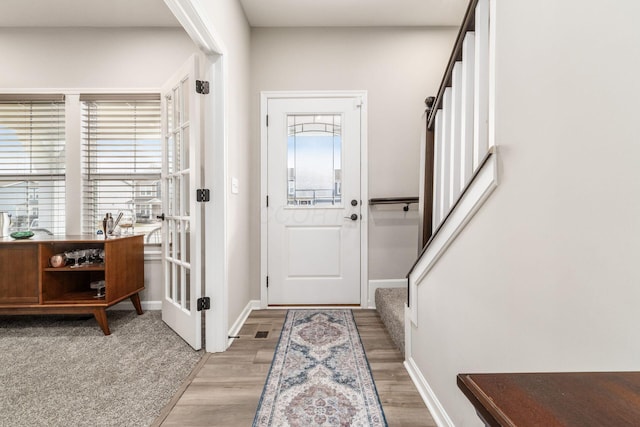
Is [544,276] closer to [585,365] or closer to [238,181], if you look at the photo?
[585,365]

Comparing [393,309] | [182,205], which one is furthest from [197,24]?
[393,309]

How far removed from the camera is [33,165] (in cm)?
288

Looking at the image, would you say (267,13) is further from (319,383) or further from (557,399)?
(557,399)

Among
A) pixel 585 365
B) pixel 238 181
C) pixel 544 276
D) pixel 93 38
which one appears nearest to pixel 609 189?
pixel 544 276

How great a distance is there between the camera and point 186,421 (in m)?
1.35

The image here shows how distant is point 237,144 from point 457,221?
1813mm

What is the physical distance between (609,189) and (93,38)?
390 cm

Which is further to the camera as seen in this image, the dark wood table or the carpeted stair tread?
the carpeted stair tread

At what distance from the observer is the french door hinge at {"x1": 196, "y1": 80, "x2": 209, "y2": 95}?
2033mm

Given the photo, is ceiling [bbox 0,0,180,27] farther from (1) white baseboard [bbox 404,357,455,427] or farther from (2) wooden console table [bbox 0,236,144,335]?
(1) white baseboard [bbox 404,357,455,427]

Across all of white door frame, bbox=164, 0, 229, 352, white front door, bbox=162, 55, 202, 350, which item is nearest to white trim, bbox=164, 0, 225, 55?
white door frame, bbox=164, 0, 229, 352

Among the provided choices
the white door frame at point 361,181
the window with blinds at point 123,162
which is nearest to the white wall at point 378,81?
the white door frame at point 361,181

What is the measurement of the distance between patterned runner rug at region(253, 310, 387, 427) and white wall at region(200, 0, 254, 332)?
571mm

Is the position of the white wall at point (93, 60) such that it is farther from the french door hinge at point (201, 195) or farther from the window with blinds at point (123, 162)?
the french door hinge at point (201, 195)
